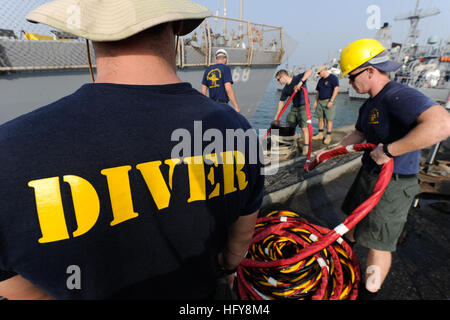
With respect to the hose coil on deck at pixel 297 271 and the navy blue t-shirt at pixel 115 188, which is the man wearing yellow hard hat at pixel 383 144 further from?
the navy blue t-shirt at pixel 115 188

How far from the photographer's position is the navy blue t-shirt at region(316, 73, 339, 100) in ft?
23.6

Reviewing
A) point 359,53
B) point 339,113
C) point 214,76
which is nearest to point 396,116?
point 359,53

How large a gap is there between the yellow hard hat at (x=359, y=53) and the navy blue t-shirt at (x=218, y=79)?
426 centimetres

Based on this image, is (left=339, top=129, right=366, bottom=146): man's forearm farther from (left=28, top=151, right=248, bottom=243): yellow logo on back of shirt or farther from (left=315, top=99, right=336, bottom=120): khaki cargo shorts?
(left=315, top=99, right=336, bottom=120): khaki cargo shorts

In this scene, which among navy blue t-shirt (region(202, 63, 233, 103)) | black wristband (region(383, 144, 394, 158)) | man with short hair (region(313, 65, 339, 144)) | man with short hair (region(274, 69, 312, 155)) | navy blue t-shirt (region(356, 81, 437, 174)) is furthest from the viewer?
man with short hair (region(313, 65, 339, 144))

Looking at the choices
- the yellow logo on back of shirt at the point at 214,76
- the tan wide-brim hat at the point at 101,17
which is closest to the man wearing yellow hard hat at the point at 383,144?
the tan wide-brim hat at the point at 101,17

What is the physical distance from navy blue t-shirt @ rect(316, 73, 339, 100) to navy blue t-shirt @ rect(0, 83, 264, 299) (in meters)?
7.35

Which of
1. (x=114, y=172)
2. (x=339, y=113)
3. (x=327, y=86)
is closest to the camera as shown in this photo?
(x=114, y=172)

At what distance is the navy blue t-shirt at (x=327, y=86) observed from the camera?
23.6 feet

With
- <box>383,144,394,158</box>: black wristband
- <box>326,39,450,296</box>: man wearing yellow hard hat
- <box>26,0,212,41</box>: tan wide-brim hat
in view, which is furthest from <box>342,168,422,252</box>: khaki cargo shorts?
<box>26,0,212,41</box>: tan wide-brim hat

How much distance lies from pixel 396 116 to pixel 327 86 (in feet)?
19.5

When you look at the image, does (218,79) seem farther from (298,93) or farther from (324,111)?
(324,111)

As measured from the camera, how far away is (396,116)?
2.02 metres
